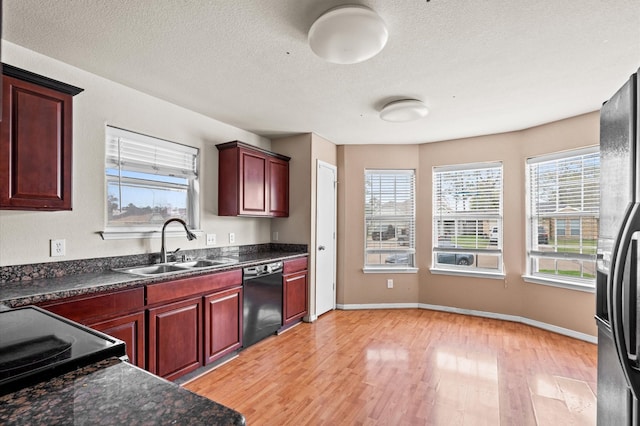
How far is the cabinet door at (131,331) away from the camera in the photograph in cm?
209

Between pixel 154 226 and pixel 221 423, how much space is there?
284cm

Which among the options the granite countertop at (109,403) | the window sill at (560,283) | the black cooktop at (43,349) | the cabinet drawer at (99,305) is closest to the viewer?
the granite countertop at (109,403)

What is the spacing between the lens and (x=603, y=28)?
1.96 m

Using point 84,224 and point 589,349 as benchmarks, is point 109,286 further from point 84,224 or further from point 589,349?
point 589,349

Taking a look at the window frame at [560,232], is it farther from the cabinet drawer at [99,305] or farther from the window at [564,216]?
the cabinet drawer at [99,305]

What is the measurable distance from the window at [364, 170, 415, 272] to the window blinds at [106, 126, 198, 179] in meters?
2.59

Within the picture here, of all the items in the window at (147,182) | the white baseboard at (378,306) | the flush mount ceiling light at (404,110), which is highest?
the flush mount ceiling light at (404,110)

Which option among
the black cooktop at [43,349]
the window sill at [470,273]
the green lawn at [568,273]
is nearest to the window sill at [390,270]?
the window sill at [470,273]

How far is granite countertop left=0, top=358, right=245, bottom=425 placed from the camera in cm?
64

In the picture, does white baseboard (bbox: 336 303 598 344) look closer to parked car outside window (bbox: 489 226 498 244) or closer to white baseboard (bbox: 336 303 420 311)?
white baseboard (bbox: 336 303 420 311)

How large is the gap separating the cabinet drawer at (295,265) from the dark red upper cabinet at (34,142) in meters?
2.21

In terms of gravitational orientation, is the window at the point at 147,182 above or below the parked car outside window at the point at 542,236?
above

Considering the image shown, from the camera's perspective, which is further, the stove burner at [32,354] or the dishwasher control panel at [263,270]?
the dishwasher control panel at [263,270]

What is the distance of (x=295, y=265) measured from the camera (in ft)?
13.0
